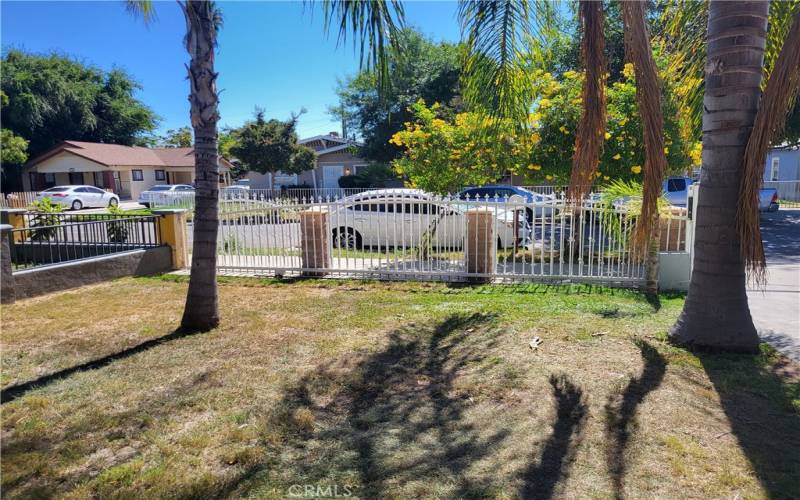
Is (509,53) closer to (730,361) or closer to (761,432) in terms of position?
(730,361)

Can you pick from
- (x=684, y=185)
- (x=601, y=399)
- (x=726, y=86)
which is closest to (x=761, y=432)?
(x=601, y=399)

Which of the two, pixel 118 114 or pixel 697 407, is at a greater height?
pixel 118 114

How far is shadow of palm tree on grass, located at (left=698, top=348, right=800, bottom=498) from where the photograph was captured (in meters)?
3.05

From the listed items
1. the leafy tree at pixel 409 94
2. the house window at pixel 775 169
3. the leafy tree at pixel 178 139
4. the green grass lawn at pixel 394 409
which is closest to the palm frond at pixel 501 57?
the green grass lawn at pixel 394 409

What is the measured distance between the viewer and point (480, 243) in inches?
333

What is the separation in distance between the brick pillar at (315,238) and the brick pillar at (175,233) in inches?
108

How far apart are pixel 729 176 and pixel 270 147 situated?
31.8m

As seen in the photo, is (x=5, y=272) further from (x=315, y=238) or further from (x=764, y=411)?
(x=764, y=411)

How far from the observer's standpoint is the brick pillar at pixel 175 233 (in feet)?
32.6

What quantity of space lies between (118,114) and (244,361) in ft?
155

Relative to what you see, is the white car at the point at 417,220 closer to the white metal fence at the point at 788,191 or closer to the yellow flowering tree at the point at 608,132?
the yellow flowering tree at the point at 608,132

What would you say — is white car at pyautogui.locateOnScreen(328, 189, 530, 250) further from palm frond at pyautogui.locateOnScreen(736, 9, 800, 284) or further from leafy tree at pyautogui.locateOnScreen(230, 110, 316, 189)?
leafy tree at pyautogui.locateOnScreen(230, 110, 316, 189)

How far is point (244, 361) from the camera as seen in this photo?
496cm

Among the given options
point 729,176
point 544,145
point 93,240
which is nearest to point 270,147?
point 93,240
